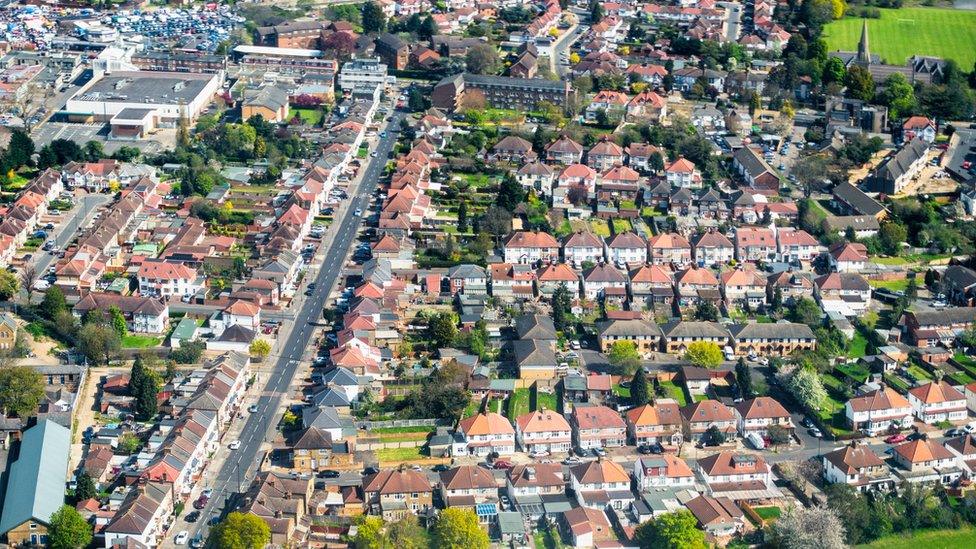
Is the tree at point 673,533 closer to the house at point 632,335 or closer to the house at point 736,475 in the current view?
the house at point 736,475

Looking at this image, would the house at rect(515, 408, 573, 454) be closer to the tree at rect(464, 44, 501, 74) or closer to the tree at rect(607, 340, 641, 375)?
the tree at rect(607, 340, 641, 375)

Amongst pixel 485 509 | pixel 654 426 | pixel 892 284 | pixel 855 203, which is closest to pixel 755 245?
pixel 892 284

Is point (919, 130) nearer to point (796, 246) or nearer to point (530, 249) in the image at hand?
point (796, 246)

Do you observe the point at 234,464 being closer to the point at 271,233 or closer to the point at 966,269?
the point at 271,233

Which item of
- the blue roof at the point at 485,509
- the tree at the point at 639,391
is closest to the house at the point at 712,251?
the tree at the point at 639,391

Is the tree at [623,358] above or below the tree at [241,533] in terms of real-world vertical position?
below

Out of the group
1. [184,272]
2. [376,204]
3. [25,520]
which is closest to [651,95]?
[376,204]
